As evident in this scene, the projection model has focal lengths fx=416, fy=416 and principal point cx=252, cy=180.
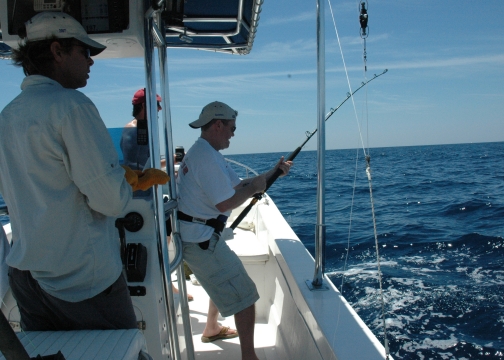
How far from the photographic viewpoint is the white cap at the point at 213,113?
2.22 metres

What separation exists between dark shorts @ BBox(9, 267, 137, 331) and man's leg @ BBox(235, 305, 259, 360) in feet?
3.09

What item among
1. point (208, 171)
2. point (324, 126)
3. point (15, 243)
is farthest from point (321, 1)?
point (15, 243)

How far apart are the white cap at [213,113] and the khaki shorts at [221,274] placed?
1.96 ft

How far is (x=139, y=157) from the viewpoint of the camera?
223 centimetres

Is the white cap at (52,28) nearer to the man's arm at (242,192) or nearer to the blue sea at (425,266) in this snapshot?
the man's arm at (242,192)

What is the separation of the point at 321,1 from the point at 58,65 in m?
1.16

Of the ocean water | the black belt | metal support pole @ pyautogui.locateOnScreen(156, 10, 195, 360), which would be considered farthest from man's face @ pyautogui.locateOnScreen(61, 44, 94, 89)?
the ocean water

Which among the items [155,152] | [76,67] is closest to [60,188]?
[76,67]

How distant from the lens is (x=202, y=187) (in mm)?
2123

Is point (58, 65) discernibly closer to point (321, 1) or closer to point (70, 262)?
point (70, 262)

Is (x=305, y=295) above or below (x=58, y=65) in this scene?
below

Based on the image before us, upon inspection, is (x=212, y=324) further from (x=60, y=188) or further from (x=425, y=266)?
(x=425, y=266)

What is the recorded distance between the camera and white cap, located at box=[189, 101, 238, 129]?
7.28ft

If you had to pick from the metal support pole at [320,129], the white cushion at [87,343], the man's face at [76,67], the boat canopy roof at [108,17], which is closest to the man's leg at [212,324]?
the metal support pole at [320,129]
